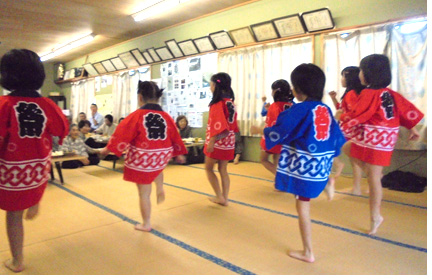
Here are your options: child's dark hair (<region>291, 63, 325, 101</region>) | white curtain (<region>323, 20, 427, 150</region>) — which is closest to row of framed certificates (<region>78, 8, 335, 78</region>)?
white curtain (<region>323, 20, 427, 150</region>)

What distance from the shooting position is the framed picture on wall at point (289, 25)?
15.8ft

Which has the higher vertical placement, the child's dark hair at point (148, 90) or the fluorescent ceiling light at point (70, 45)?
the fluorescent ceiling light at point (70, 45)

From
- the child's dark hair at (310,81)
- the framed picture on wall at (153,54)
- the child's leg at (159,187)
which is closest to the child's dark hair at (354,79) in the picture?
the child's dark hair at (310,81)

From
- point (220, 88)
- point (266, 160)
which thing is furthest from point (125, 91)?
point (220, 88)

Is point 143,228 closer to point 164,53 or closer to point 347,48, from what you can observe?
point 347,48

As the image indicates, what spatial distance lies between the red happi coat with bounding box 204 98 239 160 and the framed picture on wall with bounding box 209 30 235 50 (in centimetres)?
329

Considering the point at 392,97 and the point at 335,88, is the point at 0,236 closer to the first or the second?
the point at 392,97

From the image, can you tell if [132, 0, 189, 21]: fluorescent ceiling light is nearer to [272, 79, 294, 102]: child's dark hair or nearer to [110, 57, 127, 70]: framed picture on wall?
[110, 57, 127, 70]: framed picture on wall

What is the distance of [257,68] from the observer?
5.58 meters

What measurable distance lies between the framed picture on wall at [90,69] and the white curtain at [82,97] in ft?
0.75

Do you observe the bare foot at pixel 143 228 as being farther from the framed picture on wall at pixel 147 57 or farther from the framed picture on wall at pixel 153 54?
the framed picture on wall at pixel 147 57

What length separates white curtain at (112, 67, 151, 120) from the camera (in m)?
8.09

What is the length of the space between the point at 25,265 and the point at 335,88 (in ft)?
13.9

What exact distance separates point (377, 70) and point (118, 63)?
24.2 ft
